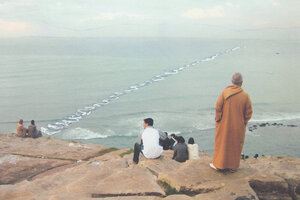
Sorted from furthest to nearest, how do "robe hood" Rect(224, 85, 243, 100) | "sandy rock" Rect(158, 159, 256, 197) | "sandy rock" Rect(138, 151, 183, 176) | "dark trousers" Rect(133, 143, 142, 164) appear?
1. "dark trousers" Rect(133, 143, 142, 164)
2. "sandy rock" Rect(138, 151, 183, 176)
3. "robe hood" Rect(224, 85, 243, 100)
4. "sandy rock" Rect(158, 159, 256, 197)

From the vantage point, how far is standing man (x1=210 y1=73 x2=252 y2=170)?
23.2ft

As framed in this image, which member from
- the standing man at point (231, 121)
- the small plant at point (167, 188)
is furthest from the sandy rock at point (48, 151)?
the standing man at point (231, 121)

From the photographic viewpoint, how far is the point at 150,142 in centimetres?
868

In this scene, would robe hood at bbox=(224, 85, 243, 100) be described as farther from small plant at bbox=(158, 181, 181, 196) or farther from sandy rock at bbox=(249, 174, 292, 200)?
small plant at bbox=(158, 181, 181, 196)

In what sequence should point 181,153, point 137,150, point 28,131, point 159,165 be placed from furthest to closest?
1. point 28,131
2. point 181,153
3. point 137,150
4. point 159,165

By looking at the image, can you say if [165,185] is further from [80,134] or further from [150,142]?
[80,134]

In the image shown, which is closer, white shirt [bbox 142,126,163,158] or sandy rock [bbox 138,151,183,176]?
sandy rock [bbox 138,151,183,176]

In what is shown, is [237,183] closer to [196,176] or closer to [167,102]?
[196,176]

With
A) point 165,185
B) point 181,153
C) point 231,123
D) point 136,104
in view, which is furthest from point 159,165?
point 136,104

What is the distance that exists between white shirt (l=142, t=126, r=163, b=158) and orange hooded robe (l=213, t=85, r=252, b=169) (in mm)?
2080

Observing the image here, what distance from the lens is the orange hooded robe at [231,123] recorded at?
23.2ft

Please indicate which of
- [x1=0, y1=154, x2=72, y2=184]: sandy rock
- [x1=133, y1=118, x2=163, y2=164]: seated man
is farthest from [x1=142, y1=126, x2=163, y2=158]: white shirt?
[x1=0, y1=154, x2=72, y2=184]: sandy rock

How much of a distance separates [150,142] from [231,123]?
103 inches

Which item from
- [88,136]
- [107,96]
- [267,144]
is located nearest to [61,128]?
[88,136]
